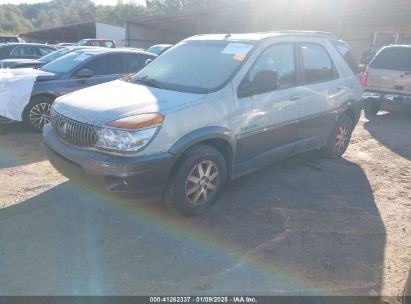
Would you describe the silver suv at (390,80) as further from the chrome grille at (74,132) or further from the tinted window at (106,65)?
the chrome grille at (74,132)

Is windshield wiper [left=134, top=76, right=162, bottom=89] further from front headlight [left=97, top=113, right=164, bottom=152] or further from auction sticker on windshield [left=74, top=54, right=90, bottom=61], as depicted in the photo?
auction sticker on windshield [left=74, top=54, right=90, bottom=61]

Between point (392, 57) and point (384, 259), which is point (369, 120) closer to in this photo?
point (392, 57)

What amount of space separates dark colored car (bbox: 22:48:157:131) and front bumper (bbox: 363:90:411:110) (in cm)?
569

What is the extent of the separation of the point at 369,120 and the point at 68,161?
7.99 m

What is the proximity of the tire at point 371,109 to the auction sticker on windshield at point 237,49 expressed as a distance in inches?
261

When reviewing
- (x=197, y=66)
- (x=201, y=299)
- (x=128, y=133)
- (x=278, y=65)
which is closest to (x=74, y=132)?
(x=128, y=133)

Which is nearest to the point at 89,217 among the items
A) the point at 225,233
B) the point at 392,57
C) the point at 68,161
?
the point at 68,161

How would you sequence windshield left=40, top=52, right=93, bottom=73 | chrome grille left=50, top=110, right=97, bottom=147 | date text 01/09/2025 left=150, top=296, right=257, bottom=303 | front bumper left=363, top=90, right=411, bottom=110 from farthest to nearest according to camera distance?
front bumper left=363, top=90, right=411, bottom=110, windshield left=40, top=52, right=93, bottom=73, chrome grille left=50, top=110, right=97, bottom=147, date text 01/09/2025 left=150, top=296, right=257, bottom=303

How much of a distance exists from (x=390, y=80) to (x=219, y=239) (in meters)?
7.64

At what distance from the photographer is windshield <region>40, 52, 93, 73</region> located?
7.28m

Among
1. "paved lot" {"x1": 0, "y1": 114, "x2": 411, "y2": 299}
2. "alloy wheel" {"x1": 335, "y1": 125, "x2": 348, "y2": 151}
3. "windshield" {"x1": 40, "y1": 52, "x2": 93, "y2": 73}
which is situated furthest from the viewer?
"windshield" {"x1": 40, "y1": 52, "x2": 93, "y2": 73}

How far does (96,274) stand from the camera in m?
2.99

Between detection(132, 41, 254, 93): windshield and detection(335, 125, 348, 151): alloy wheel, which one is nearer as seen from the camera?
detection(132, 41, 254, 93): windshield

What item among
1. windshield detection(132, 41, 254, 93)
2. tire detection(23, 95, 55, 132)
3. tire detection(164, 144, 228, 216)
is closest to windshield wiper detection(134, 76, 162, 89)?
windshield detection(132, 41, 254, 93)
